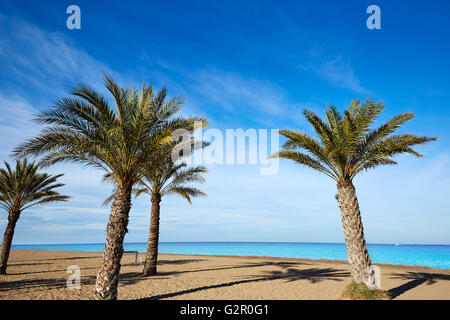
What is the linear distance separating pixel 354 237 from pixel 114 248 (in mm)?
9237

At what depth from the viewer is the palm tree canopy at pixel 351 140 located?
395 inches

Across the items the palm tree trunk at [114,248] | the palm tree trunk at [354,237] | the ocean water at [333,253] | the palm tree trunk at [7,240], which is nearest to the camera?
the palm tree trunk at [114,248]

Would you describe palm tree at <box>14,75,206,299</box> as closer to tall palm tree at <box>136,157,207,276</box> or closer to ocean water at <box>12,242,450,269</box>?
tall palm tree at <box>136,157,207,276</box>

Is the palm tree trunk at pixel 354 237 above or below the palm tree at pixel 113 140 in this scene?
below

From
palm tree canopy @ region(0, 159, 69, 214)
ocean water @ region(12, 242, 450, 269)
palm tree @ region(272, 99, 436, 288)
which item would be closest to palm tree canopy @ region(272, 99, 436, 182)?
palm tree @ region(272, 99, 436, 288)

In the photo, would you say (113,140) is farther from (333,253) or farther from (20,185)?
(333,253)

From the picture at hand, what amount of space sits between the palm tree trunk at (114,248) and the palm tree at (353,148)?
7512 millimetres

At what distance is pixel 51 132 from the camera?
911 centimetres

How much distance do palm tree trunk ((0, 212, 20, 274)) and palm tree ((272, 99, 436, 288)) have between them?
16617mm

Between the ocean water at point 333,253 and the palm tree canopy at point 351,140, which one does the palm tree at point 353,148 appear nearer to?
the palm tree canopy at point 351,140

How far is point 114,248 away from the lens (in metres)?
8.40

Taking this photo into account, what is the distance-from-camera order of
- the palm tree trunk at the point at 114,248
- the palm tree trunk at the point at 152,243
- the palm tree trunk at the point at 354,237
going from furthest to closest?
1. the palm tree trunk at the point at 152,243
2. the palm tree trunk at the point at 354,237
3. the palm tree trunk at the point at 114,248

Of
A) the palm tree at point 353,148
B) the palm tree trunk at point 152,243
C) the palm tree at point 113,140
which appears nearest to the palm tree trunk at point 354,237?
the palm tree at point 353,148
